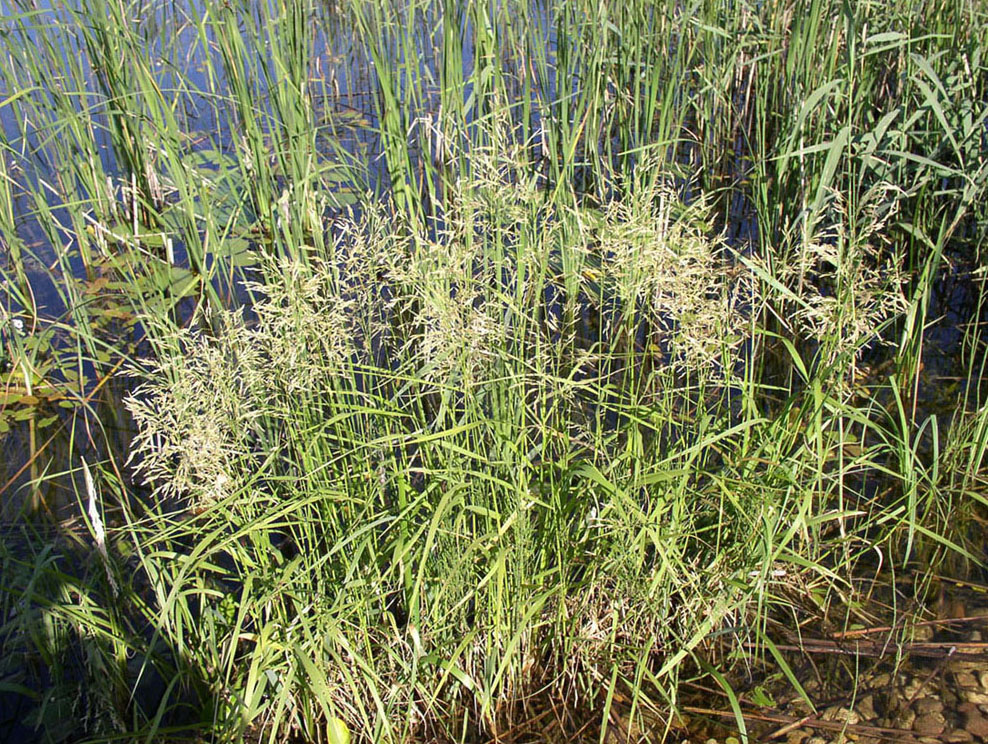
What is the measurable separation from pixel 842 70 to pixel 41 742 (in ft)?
10.7

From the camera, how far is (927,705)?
6.25 ft

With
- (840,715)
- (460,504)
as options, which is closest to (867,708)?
(840,715)

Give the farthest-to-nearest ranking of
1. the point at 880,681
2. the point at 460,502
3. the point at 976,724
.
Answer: the point at 880,681
the point at 976,724
the point at 460,502

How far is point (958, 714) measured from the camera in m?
1.87

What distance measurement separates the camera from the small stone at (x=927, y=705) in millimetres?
1889

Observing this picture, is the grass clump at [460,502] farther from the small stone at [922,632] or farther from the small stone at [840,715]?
the small stone at [922,632]

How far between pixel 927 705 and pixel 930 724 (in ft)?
0.16

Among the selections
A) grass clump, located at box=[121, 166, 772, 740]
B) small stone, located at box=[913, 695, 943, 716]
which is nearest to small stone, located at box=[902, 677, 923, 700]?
small stone, located at box=[913, 695, 943, 716]

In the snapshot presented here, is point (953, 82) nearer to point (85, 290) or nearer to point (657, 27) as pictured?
point (657, 27)

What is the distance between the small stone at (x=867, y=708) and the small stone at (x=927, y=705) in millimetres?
88

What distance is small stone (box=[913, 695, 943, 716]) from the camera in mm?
1889

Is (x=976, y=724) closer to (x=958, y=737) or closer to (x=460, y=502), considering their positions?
(x=958, y=737)

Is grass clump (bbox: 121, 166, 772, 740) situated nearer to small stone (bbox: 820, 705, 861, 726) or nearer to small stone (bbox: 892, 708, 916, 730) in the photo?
small stone (bbox: 820, 705, 861, 726)

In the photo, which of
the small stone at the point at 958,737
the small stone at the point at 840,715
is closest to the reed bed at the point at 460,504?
the small stone at the point at 840,715
